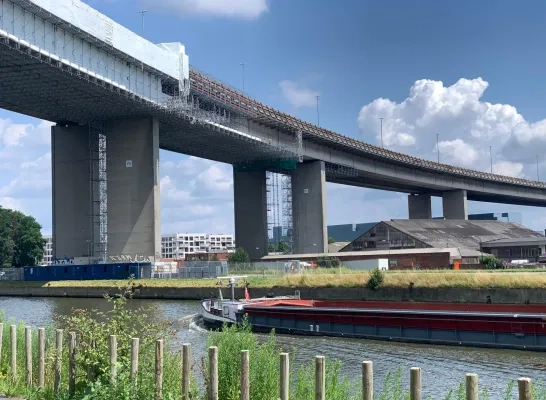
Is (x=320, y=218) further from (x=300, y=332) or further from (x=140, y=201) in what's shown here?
(x=300, y=332)

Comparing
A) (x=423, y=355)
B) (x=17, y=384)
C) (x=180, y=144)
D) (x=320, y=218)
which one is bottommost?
(x=423, y=355)

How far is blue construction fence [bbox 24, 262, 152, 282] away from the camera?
7212 cm

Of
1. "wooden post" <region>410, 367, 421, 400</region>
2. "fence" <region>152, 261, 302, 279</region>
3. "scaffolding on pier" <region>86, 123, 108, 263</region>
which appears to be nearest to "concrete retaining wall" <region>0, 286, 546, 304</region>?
"fence" <region>152, 261, 302, 279</region>

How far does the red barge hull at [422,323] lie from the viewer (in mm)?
27484

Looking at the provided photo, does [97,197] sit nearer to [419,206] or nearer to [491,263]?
[491,263]

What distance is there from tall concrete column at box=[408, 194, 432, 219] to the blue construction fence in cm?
9361

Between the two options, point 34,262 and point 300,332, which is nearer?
point 300,332

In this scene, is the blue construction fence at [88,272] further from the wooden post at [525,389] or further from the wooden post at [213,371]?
the wooden post at [525,389]

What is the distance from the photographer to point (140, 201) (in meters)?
73.8

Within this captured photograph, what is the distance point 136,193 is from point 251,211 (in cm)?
3485

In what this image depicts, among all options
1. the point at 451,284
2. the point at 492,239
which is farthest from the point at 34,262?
the point at 451,284

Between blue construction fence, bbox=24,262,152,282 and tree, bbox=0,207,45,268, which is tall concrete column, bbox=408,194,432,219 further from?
blue construction fence, bbox=24,262,152,282

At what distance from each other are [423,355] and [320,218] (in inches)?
2962

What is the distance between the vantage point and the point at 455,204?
471 ft
